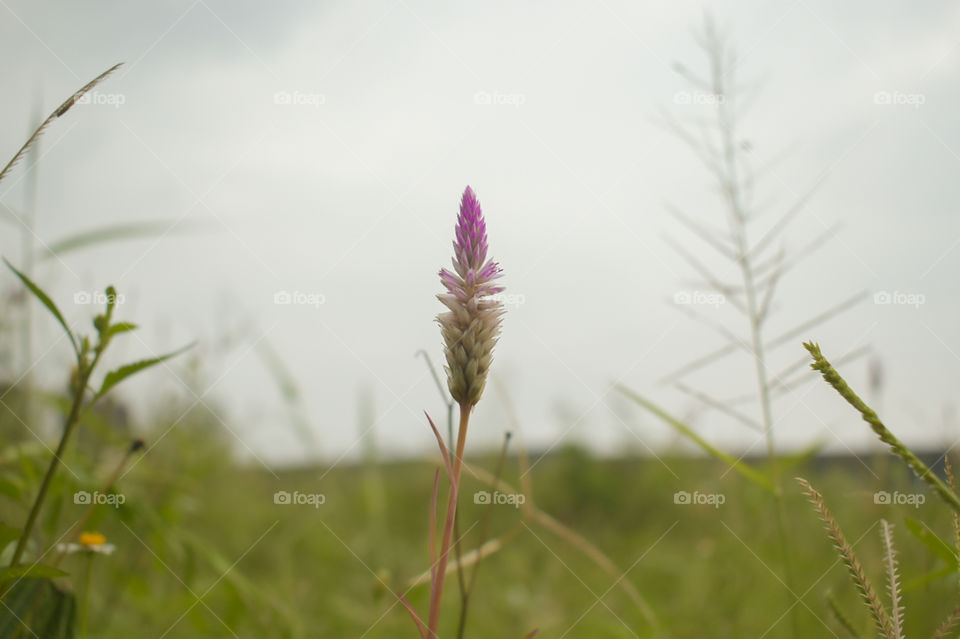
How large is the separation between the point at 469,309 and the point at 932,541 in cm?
65

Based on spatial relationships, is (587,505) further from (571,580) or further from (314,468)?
(314,468)

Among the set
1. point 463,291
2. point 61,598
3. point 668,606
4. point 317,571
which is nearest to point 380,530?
point 317,571

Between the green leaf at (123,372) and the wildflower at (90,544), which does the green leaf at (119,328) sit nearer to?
the green leaf at (123,372)

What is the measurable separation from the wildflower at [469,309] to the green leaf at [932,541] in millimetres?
540

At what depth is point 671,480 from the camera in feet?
13.0

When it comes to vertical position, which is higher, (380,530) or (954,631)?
(954,631)

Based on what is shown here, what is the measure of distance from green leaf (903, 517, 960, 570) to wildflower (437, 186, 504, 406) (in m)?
0.54

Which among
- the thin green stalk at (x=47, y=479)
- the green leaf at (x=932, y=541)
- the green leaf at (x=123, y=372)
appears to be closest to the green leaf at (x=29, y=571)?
the thin green stalk at (x=47, y=479)

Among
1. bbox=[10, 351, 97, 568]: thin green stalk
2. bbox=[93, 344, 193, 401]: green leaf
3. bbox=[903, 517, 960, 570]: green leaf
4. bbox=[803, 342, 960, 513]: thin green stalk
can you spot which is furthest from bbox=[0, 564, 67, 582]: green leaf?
bbox=[903, 517, 960, 570]: green leaf

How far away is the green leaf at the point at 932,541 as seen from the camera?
778 millimetres

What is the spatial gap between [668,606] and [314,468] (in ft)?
5.02

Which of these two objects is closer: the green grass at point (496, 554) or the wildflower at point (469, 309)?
the wildflower at point (469, 309)

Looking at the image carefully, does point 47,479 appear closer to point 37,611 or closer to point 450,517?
point 37,611

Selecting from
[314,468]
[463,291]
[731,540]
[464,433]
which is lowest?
[731,540]
